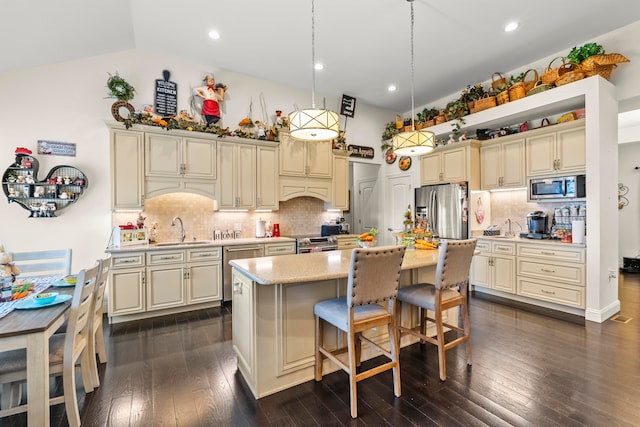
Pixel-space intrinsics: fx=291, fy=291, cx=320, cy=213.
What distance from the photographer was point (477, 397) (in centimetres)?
204

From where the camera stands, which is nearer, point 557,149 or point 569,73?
point 569,73

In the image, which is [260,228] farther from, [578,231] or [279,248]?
[578,231]

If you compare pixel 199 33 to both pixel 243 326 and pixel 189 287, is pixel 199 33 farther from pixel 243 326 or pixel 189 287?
pixel 243 326

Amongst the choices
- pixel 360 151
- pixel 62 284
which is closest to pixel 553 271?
pixel 360 151

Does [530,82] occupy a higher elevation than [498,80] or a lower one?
lower

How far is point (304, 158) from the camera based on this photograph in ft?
16.2

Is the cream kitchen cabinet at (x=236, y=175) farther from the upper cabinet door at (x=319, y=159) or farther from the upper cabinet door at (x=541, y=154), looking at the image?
the upper cabinet door at (x=541, y=154)

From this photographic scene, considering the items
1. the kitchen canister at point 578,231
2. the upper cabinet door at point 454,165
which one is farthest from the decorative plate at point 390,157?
the kitchen canister at point 578,231

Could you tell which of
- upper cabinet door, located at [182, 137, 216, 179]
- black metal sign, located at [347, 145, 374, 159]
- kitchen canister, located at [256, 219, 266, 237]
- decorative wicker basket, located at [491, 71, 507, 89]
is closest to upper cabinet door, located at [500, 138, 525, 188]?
decorative wicker basket, located at [491, 71, 507, 89]

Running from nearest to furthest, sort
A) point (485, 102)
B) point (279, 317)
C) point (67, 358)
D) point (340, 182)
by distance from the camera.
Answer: point (67, 358), point (279, 317), point (485, 102), point (340, 182)

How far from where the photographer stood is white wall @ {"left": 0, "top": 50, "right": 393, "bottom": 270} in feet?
11.0

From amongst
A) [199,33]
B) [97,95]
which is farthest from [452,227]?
[97,95]

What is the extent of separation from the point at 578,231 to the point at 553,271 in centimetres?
58

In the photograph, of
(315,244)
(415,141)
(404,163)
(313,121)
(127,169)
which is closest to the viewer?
(313,121)
